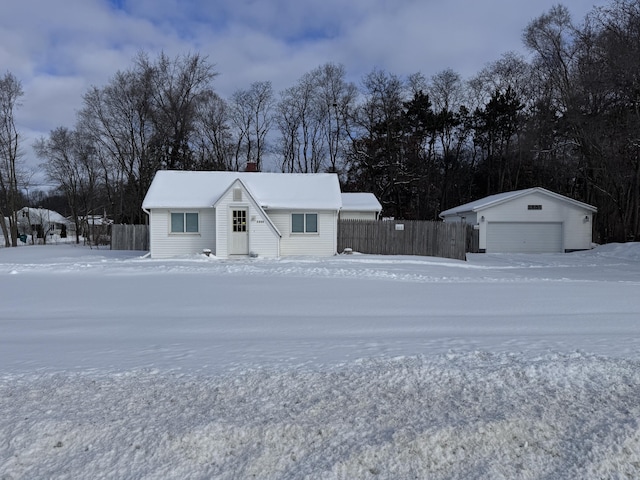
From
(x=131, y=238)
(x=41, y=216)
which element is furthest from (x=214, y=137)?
(x=41, y=216)

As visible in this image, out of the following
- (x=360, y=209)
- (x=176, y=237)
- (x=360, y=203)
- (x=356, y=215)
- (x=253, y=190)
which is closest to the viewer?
(x=176, y=237)

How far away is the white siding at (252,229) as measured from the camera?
21375 mm

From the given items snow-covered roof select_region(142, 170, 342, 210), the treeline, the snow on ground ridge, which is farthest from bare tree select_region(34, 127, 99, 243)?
the snow on ground ridge

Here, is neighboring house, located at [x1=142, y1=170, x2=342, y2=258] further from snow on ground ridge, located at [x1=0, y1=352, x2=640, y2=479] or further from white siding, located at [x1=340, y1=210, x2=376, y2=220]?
snow on ground ridge, located at [x1=0, y1=352, x2=640, y2=479]

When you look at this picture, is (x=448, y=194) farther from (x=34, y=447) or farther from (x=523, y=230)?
(x=34, y=447)

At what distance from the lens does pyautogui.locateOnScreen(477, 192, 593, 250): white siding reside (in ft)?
92.1

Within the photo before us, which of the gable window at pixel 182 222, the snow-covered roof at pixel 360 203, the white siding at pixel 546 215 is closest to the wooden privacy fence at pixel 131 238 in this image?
the gable window at pixel 182 222

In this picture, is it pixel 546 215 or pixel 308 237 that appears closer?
pixel 308 237

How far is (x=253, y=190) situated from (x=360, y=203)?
727 cm

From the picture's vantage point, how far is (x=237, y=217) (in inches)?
851

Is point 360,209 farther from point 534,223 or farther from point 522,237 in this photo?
point 534,223

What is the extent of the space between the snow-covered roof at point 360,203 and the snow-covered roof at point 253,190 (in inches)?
120

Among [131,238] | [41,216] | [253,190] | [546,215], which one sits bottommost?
[131,238]

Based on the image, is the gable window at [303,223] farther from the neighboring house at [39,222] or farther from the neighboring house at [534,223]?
the neighboring house at [39,222]
